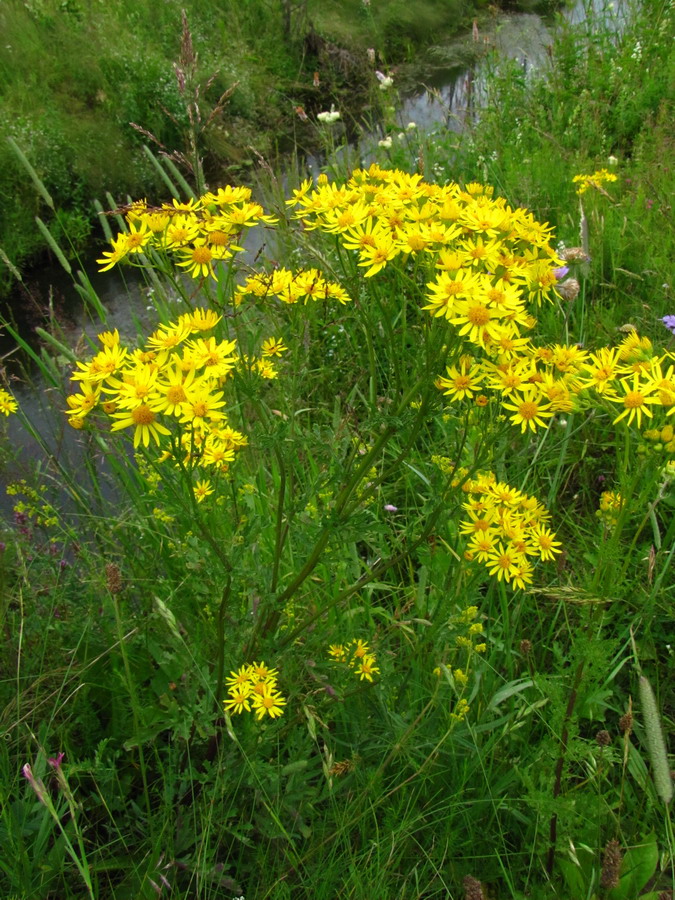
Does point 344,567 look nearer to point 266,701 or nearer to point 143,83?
point 266,701

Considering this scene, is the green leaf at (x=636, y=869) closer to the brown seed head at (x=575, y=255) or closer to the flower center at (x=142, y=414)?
the flower center at (x=142, y=414)

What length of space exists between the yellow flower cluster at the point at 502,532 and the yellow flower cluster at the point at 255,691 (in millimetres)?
541

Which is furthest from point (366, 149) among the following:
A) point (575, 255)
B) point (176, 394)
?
point (176, 394)

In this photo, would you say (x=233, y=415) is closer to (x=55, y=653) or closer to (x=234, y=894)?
(x=55, y=653)

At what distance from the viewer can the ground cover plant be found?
52.1 inches

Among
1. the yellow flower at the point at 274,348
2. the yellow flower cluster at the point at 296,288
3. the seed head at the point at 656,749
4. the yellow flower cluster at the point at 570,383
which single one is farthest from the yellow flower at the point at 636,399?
the yellow flower at the point at 274,348

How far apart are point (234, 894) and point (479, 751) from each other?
2.04 feet

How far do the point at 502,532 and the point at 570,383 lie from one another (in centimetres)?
39

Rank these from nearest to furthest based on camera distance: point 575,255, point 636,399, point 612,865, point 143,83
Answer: point 612,865, point 636,399, point 575,255, point 143,83

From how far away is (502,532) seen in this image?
159 cm

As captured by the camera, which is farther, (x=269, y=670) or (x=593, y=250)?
(x=593, y=250)

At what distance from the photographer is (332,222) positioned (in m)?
1.37

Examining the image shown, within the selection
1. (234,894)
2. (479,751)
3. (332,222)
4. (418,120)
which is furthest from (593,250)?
(418,120)

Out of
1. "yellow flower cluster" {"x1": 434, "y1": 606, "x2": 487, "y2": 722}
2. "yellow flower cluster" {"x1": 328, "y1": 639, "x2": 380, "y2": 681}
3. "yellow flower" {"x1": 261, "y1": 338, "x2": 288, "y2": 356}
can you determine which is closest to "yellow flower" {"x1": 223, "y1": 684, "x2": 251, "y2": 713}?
"yellow flower cluster" {"x1": 328, "y1": 639, "x2": 380, "y2": 681}
